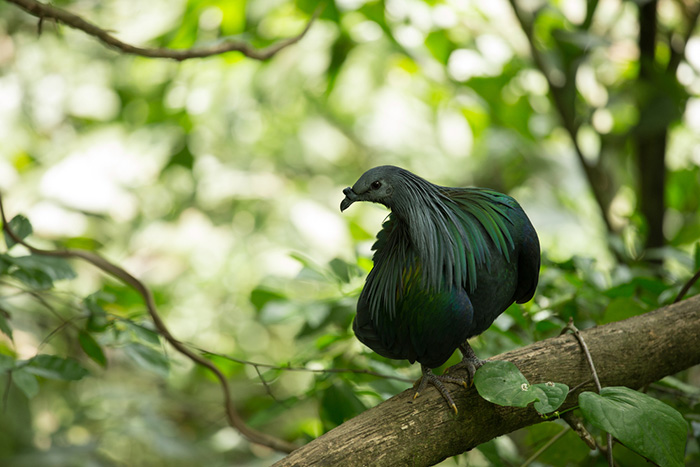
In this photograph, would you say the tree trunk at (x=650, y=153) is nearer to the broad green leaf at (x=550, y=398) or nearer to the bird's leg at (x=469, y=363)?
the bird's leg at (x=469, y=363)

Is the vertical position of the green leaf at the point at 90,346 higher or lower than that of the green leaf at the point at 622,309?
lower

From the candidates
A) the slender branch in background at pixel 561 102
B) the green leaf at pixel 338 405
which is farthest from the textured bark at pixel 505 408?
the slender branch in background at pixel 561 102

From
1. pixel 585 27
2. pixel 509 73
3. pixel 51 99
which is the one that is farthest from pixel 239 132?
pixel 585 27

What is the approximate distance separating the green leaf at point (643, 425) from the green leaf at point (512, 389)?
40 mm

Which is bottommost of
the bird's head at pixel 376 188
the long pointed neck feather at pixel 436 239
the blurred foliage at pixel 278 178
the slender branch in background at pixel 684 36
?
the blurred foliage at pixel 278 178

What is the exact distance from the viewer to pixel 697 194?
2.12 metres

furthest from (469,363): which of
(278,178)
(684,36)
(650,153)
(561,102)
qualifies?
(278,178)

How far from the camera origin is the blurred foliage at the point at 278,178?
1584 millimetres

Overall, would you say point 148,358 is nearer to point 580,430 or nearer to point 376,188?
point 376,188

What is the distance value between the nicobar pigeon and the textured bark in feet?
0.14

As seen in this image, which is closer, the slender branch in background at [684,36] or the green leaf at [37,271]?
the green leaf at [37,271]

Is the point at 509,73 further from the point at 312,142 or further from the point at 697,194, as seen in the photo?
the point at 312,142

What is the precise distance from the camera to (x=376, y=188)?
100 cm

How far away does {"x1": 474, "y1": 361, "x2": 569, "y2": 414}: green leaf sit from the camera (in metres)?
0.88
